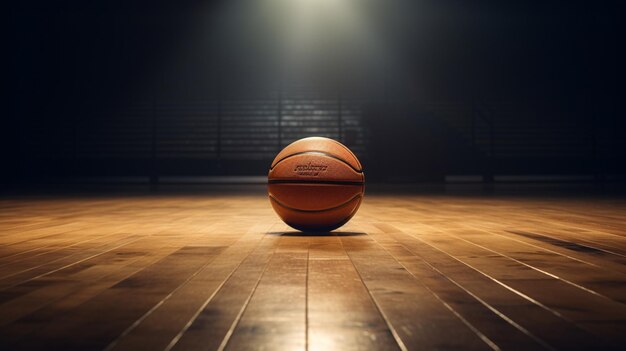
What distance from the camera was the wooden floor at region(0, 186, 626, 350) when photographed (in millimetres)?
1838

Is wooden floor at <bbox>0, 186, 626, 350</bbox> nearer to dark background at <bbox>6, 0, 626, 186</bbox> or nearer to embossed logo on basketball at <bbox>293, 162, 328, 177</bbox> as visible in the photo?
embossed logo on basketball at <bbox>293, 162, 328, 177</bbox>

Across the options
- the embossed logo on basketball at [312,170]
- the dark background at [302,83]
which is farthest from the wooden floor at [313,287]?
the dark background at [302,83]

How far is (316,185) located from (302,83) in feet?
48.0

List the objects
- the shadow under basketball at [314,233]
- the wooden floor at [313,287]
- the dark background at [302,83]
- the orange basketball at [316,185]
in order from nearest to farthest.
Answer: the wooden floor at [313,287], the orange basketball at [316,185], the shadow under basketball at [314,233], the dark background at [302,83]

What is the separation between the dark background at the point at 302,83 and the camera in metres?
16.4

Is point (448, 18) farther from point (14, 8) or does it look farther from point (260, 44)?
point (14, 8)

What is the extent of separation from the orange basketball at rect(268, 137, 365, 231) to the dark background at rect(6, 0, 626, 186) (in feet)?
37.0

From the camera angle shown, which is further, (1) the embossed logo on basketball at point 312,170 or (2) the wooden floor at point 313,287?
(1) the embossed logo on basketball at point 312,170

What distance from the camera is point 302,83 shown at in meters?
18.6

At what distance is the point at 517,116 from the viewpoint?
17578 mm

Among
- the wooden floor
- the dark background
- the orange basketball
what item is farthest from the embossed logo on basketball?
the dark background

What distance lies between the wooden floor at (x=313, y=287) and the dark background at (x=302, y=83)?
37.8ft

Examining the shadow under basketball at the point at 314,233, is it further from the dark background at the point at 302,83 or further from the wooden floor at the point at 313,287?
the dark background at the point at 302,83

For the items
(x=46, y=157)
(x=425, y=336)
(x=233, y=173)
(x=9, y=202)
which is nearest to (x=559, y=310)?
(x=425, y=336)
